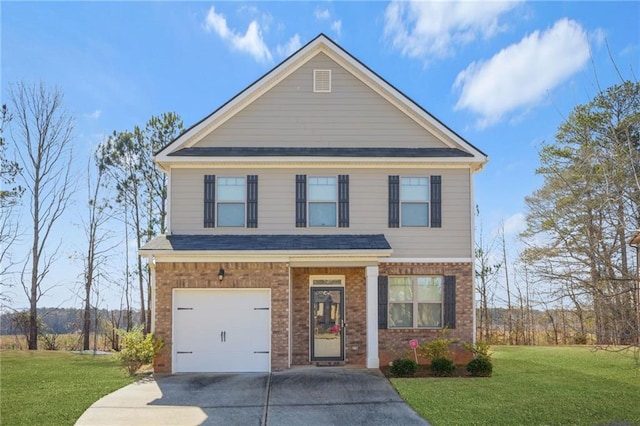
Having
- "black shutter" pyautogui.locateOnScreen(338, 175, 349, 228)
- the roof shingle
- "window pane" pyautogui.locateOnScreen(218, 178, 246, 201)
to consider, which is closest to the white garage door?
the roof shingle

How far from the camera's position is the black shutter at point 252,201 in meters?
13.9

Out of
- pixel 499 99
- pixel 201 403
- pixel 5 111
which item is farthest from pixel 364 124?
pixel 5 111

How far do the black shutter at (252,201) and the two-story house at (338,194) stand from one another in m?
0.04

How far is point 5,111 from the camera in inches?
787

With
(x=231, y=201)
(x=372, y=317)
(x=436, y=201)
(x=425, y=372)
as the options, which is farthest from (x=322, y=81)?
(x=425, y=372)

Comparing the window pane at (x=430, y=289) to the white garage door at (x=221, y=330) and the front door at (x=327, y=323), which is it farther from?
the white garage door at (x=221, y=330)

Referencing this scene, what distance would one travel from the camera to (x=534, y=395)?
10.1 metres

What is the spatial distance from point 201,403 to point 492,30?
1099cm

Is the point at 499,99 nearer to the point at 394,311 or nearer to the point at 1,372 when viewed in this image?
the point at 394,311

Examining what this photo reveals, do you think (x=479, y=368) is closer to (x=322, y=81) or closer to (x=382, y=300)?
(x=382, y=300)

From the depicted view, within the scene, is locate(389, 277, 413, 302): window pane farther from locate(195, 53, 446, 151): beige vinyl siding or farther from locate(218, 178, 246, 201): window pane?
locate(218, 178, 246, 201): window pane

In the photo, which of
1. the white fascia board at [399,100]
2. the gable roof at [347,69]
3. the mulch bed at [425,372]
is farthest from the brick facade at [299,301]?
the white fascia board at [399,100]

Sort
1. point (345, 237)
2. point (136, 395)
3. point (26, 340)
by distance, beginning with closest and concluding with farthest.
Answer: point (136, 395) < point (345, 237) < point (26, 340)

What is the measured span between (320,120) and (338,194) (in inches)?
84.8
